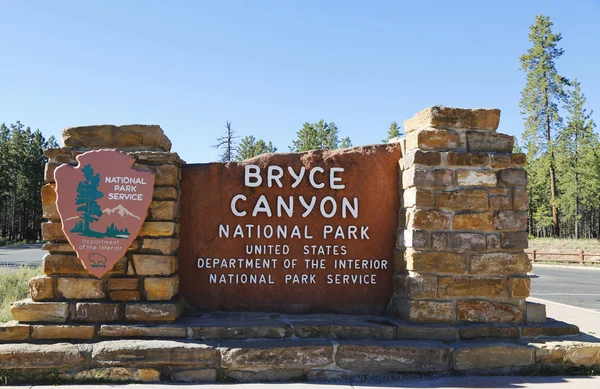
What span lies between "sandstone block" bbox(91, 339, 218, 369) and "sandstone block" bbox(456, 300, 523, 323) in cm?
225

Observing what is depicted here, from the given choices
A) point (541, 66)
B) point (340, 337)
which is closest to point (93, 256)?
point (340, 337)

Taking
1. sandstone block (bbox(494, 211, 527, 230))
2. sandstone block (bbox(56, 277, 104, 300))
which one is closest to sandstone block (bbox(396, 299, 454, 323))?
sandstone block (bbox(494, 211, 527, 230))

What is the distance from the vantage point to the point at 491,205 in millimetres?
4457

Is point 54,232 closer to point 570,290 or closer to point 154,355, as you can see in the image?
point 154,355

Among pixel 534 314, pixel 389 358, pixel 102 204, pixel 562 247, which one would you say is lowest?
pixel 562 247

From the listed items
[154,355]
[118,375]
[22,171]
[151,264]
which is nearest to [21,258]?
[151,264]

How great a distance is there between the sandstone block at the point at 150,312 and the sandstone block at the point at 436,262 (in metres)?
2.20

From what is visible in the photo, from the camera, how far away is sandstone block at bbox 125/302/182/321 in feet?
13.8

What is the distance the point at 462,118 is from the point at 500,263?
4.59 ft

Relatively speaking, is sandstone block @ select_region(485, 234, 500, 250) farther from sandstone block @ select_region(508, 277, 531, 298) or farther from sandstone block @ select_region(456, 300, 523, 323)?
sandstone block @ select_region(456, 300, 523, 323)

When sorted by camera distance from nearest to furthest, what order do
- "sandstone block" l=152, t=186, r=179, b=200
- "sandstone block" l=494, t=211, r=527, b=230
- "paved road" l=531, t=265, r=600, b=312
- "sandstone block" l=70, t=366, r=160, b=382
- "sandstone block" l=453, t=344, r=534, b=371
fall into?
"sandstone block" l=70, t=366, r=160, b=382
"sandstone block" l=453, t=344, r=534, b=371
"sandstone block" l=152, t=186, r=179, b=200
"sandstone block" l=494, t=211, r=527, b=230
"paved road" l=531, t=265, r=600, b=312

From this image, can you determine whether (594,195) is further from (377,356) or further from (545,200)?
(377,356)

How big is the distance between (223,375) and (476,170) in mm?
2902

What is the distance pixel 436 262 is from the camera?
4375 millimetres
